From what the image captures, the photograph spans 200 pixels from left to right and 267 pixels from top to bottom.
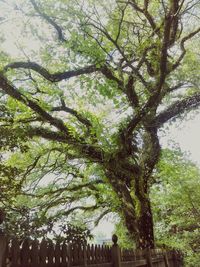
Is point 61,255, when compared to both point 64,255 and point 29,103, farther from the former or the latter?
point 29,103

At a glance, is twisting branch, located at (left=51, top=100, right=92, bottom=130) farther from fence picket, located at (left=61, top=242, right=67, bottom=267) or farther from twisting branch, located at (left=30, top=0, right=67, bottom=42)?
fence picket, located at (left=61, top=242, right=67, bottom=267)

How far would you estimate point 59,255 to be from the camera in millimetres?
3758

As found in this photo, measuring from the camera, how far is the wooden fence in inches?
117

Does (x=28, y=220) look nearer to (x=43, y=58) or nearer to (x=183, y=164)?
(x=43, y=58)

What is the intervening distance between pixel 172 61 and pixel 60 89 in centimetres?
360

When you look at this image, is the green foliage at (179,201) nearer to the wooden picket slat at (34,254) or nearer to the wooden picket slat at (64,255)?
the wooden picket slat at (64,255)

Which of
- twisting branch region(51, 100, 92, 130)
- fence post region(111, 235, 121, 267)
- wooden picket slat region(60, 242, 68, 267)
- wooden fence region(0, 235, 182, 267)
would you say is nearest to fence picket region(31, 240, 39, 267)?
wooden fence region(0, 235, 182, 267)

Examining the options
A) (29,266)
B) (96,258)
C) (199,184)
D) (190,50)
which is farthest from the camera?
(199,184)

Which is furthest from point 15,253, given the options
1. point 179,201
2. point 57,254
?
point 179,201

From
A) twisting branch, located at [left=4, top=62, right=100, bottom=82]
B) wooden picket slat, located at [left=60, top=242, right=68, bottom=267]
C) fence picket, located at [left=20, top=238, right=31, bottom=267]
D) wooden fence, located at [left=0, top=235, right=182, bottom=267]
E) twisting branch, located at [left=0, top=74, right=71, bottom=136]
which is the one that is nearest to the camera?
wooden fence, located at [left=0, top=235, right=182, bottom=267]

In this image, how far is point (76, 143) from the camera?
8.40 metres

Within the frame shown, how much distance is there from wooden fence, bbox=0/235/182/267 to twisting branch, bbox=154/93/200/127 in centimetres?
431

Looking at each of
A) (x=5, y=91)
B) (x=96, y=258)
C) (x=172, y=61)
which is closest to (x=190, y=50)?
(x=172, y=61)

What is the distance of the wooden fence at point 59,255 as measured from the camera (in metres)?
2.98
